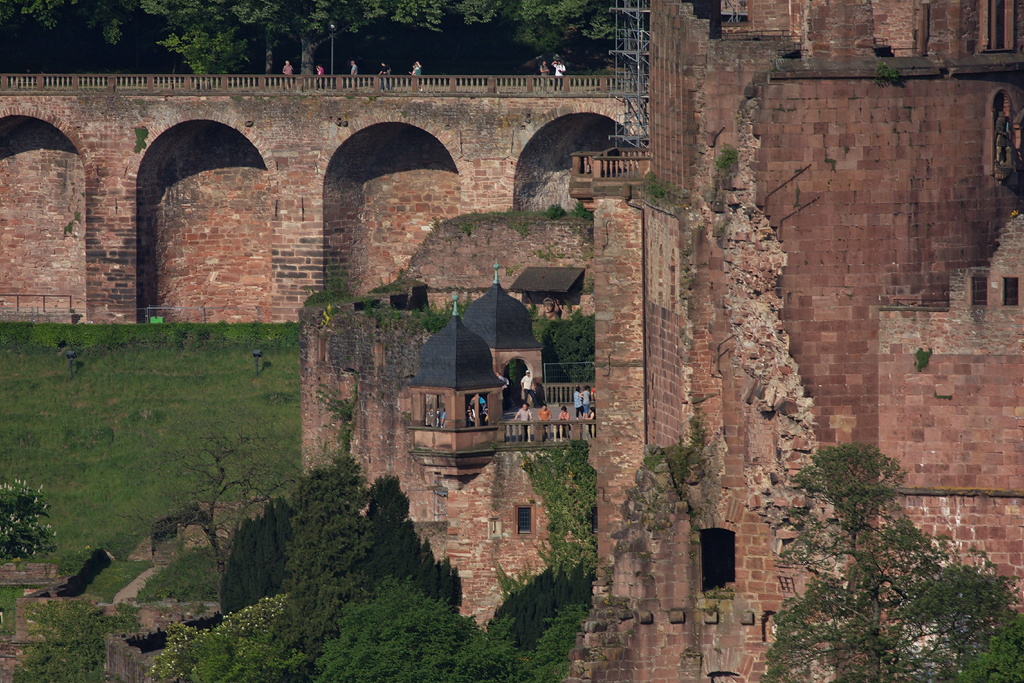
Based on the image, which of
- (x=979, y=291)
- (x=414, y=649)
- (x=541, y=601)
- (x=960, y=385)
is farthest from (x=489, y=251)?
(x=979, y=291)

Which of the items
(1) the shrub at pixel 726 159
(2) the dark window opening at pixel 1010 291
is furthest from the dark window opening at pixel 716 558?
(2) the dark window opening at pixel 1010 291

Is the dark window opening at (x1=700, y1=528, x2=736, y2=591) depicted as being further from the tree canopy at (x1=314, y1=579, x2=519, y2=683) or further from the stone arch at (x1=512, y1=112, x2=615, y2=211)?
the stone arch at (x1=512, y1=112, x2=615, y2=211)

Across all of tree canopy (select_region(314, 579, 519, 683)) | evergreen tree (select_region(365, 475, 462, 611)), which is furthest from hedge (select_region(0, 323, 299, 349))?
tree canopy (select_region(314, 579, 519, 683))

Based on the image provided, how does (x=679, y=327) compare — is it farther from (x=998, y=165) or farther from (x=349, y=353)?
(x=349, y=353)

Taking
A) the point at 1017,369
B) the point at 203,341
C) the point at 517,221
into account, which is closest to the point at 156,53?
the point at 203,341

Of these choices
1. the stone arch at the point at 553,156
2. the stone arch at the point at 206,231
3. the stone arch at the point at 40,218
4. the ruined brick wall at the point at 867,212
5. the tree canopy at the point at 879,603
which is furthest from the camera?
the stone arch at the point at 40,218

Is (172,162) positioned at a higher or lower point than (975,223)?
higher

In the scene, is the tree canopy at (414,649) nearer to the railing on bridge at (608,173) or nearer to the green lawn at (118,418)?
the railing on bridge at (608,173)
